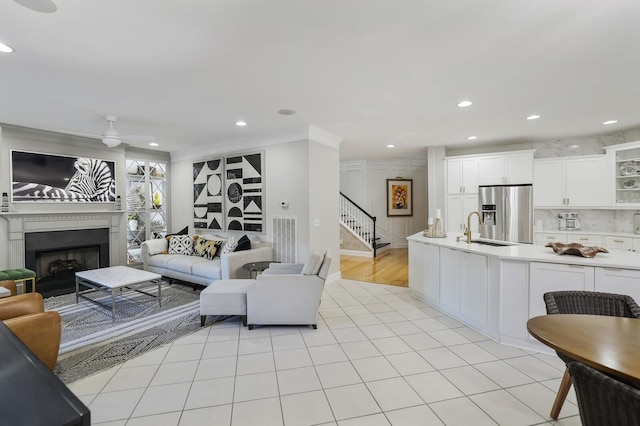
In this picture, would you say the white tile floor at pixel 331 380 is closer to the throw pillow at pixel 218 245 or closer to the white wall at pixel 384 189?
the throw pillow at pixel 218 245

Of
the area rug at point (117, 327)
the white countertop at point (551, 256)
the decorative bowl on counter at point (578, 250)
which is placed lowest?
the area rug at point (117, 327)

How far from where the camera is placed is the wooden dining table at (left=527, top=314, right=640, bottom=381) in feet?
4.09

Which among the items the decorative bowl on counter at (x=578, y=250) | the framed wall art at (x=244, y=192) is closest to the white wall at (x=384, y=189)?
the framed wall art at (x=244, y=192)

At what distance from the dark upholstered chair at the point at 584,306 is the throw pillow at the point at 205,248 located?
188 inches

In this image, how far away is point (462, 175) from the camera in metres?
6.06

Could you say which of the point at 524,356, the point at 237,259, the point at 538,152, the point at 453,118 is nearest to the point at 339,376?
the point at 524,356

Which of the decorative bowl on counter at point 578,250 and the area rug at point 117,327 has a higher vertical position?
the decorative bowl on counter at point 578,250

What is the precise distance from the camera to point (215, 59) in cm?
253

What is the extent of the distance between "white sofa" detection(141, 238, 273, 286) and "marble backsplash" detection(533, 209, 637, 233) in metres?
5.38

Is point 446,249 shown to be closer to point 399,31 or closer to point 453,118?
point 453,118

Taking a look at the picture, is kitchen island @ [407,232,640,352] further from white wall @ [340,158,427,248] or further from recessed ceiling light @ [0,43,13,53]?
white wall @ [340,158,427,248]

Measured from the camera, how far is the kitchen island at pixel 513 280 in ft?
8.36

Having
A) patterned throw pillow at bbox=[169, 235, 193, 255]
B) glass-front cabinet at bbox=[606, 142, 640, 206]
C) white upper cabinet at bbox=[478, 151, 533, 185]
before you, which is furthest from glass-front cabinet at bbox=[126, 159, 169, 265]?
glass-front cabinet at bbox=[606, 142, 640, 206]

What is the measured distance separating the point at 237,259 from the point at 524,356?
370 centimetres
